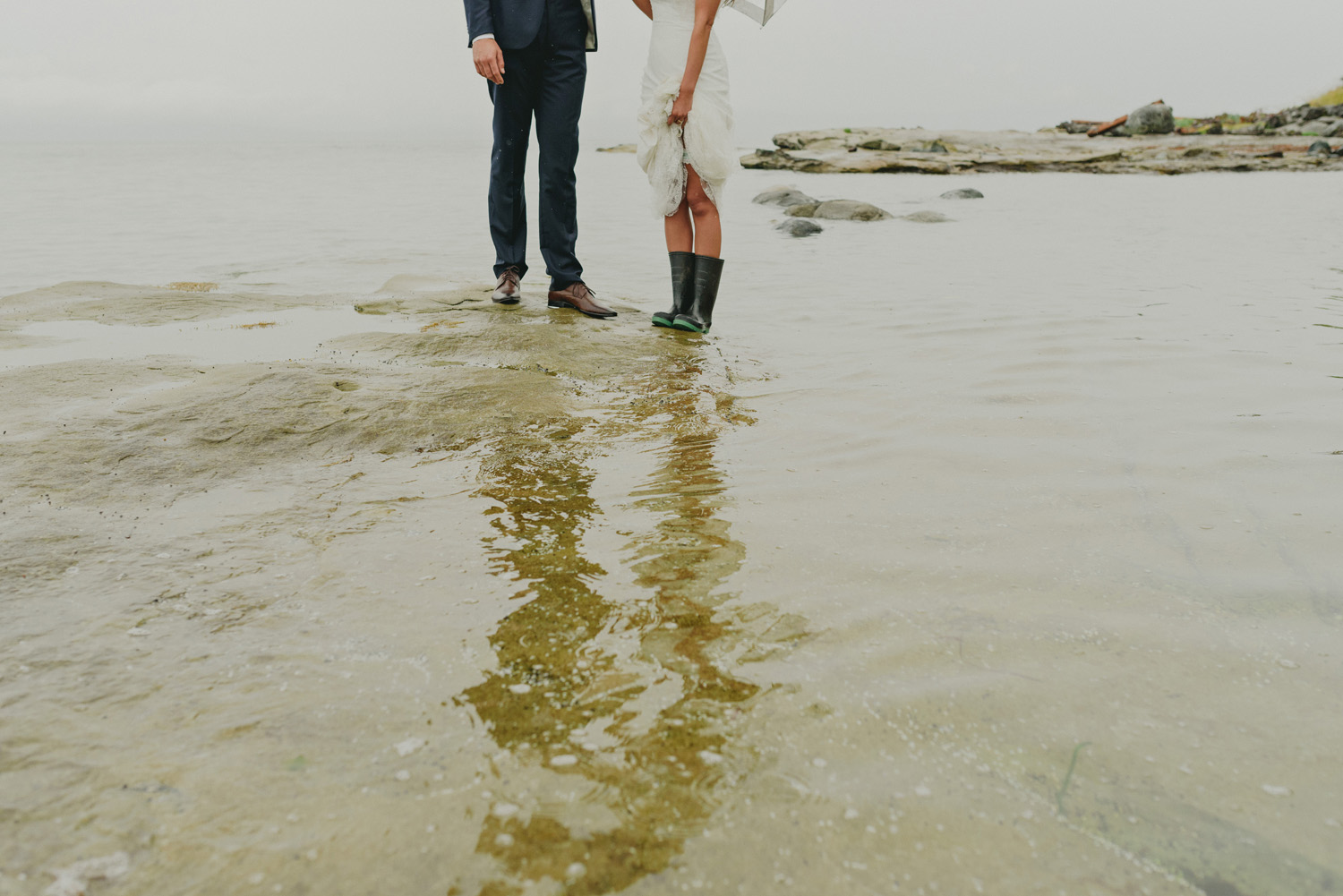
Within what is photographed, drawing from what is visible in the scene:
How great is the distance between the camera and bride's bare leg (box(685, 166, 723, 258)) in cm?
420

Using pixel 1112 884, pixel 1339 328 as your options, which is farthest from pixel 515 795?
pixel 1339 328

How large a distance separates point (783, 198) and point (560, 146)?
1041 centimetres

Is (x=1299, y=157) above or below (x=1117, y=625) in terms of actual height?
above

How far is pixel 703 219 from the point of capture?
4.22 metres

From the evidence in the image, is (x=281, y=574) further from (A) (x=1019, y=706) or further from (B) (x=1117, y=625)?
(B) (x=1117, y=625)

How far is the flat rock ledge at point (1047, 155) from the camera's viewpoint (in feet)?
80.3

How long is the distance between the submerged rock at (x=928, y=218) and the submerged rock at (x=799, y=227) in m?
2.06

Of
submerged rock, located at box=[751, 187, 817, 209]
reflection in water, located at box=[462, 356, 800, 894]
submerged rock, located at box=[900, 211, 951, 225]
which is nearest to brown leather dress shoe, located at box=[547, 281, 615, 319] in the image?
reflection in water, located at box=[462, 356, 800, 894]

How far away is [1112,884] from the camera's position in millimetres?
942

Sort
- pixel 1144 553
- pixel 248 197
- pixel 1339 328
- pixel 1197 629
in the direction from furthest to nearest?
pixel 248 197 < pixel 1339 328 < pixel 1144 553 < pixel 1197 629

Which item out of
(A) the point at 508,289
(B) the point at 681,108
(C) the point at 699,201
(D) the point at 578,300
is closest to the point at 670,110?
(B) the point at 681,108

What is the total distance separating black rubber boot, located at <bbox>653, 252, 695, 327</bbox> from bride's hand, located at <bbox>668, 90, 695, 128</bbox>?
65 centimetres

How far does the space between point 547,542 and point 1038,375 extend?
2280 mm

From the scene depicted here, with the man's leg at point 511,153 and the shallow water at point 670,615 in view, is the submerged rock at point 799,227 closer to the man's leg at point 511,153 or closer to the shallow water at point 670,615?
the man's leg at point 511,153
